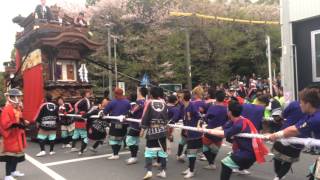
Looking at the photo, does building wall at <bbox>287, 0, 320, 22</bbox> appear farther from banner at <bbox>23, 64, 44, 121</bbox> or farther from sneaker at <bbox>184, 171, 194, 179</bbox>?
banner at <bbox>23, 64, 44, 121</bbox>

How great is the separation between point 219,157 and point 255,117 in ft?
7.81

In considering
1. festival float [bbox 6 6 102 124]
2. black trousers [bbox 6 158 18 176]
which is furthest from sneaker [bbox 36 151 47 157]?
festival float [bbox 6 6 102 124]

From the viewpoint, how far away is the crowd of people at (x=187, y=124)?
6406mm

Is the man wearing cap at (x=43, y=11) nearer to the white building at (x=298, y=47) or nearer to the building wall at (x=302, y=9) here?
the white building at (x=298, y=47)

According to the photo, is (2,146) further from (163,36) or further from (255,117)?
(163,36)

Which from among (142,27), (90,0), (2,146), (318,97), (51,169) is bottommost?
(51,169)

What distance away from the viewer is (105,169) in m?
9.57

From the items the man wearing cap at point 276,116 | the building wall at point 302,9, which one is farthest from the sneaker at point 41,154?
the building wall at point 302,9

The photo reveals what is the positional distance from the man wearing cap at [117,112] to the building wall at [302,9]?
18.4 ft

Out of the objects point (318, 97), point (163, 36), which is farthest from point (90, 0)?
point (318, 97)

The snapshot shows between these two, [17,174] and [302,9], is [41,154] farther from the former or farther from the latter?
[302,9]

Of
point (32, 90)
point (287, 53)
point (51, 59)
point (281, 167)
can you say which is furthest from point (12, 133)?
point (287, 53)

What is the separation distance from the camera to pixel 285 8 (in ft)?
41.8

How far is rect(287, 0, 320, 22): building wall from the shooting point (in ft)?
39.0
